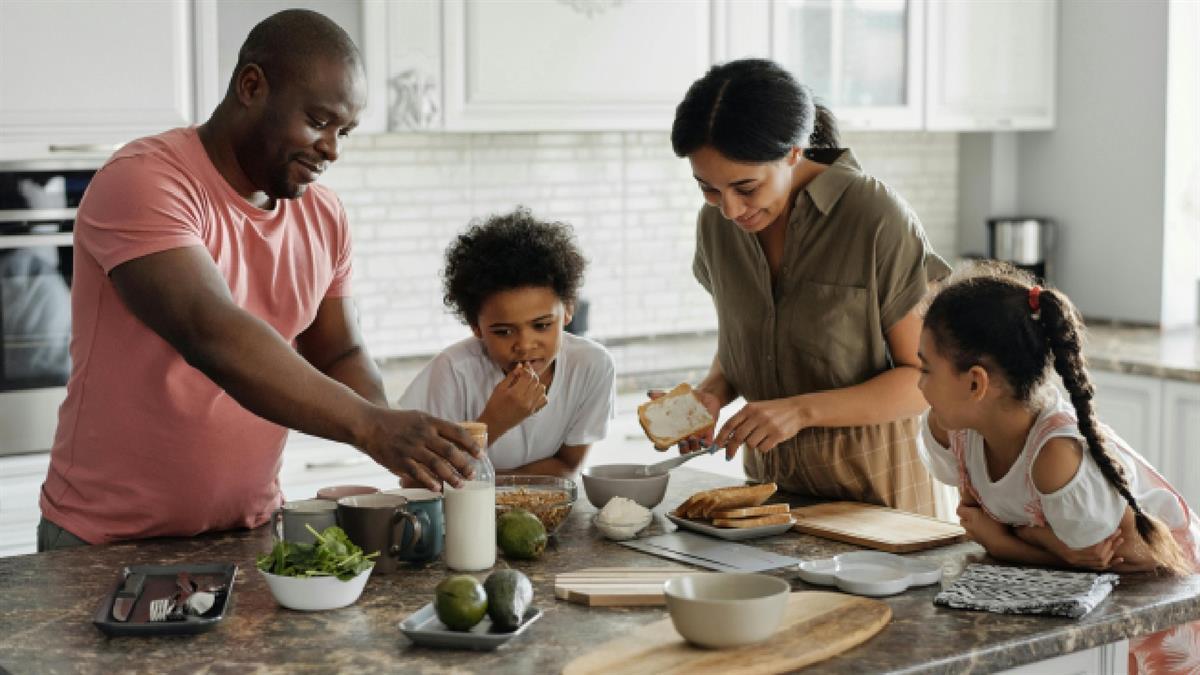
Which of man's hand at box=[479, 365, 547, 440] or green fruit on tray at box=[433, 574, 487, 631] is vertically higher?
man's hand at box=[479, 365, 547, 440]

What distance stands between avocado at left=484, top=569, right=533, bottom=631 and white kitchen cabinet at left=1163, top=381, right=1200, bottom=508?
303cm

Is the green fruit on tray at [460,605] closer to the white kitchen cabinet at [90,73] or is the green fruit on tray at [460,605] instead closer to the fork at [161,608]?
the fork at [161,608]

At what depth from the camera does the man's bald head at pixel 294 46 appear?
7.43 ft

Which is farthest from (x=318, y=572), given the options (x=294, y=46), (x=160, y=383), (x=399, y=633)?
(x=294, y=46)

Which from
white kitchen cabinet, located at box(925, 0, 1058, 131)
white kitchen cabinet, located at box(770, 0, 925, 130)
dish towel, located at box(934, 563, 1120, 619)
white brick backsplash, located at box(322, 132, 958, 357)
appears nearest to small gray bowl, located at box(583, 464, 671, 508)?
dish towel, located at box(934, 563, 1120, 619)

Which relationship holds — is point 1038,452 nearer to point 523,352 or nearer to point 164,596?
point 523,352

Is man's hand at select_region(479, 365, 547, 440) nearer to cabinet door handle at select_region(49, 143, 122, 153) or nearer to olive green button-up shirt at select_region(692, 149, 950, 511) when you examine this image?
olive green button-up shirt at select_region(692, 149, 950, 511)

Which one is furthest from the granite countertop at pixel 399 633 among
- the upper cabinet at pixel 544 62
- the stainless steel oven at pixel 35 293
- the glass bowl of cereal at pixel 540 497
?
the upper cabinet at pixel 544 62

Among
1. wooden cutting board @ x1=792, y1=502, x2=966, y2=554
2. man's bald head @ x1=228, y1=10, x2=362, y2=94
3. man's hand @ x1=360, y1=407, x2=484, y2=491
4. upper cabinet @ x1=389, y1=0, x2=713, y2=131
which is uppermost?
upper cabinet @ x1=389, y1=0, x2=713, y2=131

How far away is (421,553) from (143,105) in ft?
6.42

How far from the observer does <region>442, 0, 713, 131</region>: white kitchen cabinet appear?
4.13m

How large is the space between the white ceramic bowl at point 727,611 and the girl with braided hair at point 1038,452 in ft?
1.77

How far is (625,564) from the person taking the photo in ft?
7.25

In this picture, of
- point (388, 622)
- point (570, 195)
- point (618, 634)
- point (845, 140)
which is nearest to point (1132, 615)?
point (618, 634)
